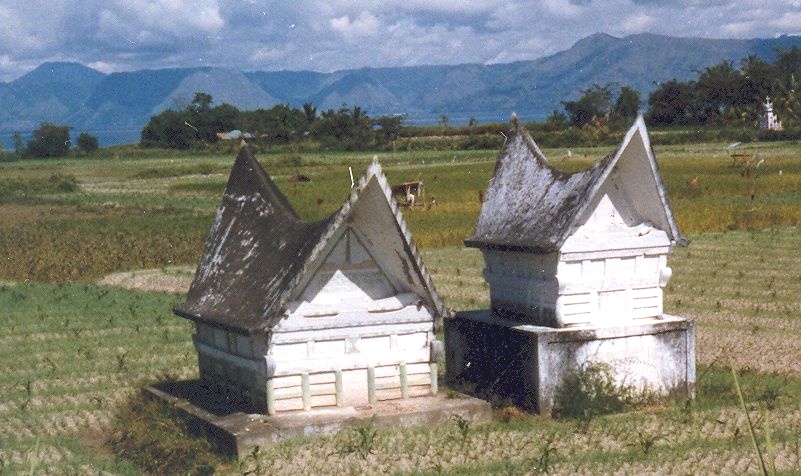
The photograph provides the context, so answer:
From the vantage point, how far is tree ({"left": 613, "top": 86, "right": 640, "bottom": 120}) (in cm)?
9681

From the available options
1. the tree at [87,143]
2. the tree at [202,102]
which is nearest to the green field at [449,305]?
the tree at [87,143]

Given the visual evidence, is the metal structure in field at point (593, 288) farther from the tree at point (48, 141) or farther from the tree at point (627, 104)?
the tree at point (48, 141)

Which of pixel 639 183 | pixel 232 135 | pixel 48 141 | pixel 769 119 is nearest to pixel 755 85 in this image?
pixel 769 119

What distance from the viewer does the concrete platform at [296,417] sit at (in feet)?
33.9

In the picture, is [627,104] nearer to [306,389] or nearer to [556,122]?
[556,122]

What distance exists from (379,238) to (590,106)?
86126 mm

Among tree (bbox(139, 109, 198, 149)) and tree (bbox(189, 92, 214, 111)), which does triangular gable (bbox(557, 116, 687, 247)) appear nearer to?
tree (bbox(139, 109, 198, 149))

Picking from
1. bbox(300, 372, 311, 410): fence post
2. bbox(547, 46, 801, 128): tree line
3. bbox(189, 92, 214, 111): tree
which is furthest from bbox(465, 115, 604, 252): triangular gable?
bbox(189, 92, 214, 111): tree

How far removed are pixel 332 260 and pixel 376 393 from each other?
1.30 metres

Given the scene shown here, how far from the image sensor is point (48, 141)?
95875 mm

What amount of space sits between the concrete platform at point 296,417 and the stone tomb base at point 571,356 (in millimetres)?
685

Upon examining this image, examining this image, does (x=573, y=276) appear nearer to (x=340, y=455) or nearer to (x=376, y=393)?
(x=376, y=393)

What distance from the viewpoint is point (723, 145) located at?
6794 cm

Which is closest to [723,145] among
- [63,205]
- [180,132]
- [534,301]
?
[63,205]
